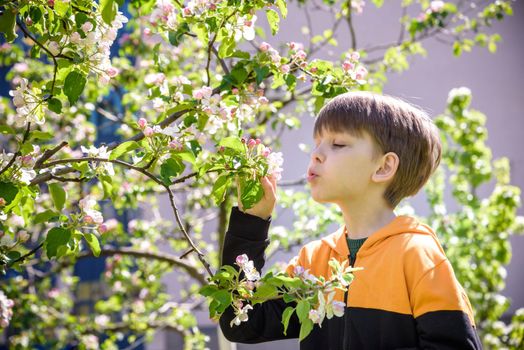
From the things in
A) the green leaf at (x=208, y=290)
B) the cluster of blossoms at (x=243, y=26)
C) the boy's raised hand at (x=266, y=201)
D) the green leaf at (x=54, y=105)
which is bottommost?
the green leaf at (x=208, y=290)

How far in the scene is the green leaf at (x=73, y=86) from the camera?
1.49m

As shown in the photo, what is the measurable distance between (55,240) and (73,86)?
31 cm

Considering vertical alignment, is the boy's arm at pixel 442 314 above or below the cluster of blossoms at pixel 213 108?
below

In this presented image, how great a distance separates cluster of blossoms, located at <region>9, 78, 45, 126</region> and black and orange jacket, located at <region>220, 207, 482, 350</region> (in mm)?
487

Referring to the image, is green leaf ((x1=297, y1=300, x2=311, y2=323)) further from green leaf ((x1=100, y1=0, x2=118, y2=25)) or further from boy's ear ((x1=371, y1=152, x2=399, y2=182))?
green leaf ((x1=100, y1=0, x2=118, y2=25))

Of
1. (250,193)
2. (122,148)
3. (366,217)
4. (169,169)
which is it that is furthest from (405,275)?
(122,148)

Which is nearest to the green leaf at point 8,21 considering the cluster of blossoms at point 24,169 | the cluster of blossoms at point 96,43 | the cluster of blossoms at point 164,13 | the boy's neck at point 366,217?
the cluster of blossoms at point 96,43

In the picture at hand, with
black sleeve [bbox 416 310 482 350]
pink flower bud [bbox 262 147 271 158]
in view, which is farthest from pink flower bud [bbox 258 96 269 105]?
black sleeve [bbox 416 310 482 350]

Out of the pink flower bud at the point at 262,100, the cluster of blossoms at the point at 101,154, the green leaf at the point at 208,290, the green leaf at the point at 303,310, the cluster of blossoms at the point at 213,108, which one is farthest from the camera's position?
the pink flower bud at the point at 262,100

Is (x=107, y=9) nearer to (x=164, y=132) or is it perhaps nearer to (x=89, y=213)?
(x=164, y=132)

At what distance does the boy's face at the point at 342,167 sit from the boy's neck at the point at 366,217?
0.02 metres

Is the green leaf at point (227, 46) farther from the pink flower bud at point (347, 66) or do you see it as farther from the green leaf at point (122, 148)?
the green leaf at point (122, 148)

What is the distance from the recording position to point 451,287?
4.47 feet

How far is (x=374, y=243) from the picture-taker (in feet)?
5.01
